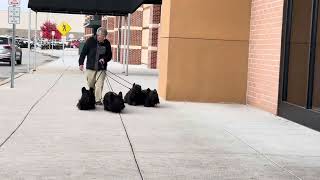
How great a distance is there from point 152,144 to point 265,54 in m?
6.05

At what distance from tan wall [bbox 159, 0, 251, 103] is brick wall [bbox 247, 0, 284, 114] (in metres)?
0.31

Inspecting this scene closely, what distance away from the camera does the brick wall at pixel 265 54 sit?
13.6m

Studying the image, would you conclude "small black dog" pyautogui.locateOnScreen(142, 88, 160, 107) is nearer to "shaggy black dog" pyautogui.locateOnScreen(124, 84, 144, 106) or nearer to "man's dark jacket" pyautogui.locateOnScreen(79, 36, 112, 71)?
"shaggy black dog" pyautogui.locateOnScreen(124, 84, 144, 106)

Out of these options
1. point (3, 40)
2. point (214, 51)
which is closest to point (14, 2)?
point (214, 51)

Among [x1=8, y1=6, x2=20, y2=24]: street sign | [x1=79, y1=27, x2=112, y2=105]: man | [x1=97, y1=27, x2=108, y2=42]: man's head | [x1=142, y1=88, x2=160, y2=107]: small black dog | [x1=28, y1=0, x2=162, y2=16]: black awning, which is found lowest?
[x1=142, y1=88, x2=160, y2=107]: small black dog

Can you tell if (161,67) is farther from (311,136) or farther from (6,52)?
(6,52)

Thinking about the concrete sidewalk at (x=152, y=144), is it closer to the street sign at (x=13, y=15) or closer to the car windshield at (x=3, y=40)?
the street sign at (x=13, y=15)

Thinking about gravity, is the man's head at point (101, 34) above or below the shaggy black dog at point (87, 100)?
above

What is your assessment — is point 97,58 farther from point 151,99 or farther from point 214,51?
Result: point 214,51

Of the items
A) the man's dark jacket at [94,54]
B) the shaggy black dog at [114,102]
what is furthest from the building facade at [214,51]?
the shaggy black dog at [114,102]

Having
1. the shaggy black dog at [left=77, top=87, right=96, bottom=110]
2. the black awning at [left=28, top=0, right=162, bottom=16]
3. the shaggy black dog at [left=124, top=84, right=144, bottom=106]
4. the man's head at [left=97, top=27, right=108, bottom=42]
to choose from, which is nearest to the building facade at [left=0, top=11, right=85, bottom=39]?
the black awning at [left=28, top=0, right=162, bottom=16]

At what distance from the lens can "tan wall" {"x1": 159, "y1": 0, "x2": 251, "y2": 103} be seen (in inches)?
616

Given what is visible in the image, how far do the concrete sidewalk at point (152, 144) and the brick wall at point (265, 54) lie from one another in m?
0.61

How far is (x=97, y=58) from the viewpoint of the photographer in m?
13.9
